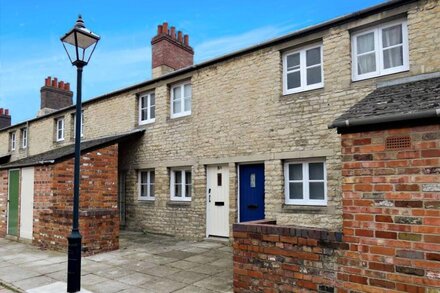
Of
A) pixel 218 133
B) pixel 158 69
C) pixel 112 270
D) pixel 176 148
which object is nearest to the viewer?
pixel 112 270

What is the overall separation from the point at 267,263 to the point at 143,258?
13.7ft

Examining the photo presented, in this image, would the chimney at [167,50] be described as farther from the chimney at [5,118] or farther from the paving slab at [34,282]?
the chimney at [5,118]

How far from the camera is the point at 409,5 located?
726 cm

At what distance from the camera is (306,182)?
28.2 feet

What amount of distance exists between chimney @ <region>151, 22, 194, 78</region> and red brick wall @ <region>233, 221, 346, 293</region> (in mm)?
9900

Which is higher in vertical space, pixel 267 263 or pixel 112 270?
pixel 267 263

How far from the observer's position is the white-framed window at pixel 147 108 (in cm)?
1262

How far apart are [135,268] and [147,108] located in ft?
22.6

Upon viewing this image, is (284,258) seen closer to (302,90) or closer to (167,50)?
(302,90)

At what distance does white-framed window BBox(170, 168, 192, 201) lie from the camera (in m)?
11.3

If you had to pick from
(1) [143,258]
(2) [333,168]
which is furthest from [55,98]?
(2) [333,168]

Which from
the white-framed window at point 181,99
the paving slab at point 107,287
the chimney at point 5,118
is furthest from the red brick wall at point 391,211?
the chimney at point 5,118

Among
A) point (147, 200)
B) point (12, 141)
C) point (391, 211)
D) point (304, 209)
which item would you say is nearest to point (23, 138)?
point (12, 141)

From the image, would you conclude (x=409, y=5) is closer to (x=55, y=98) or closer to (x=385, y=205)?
(x=385, y=205)
